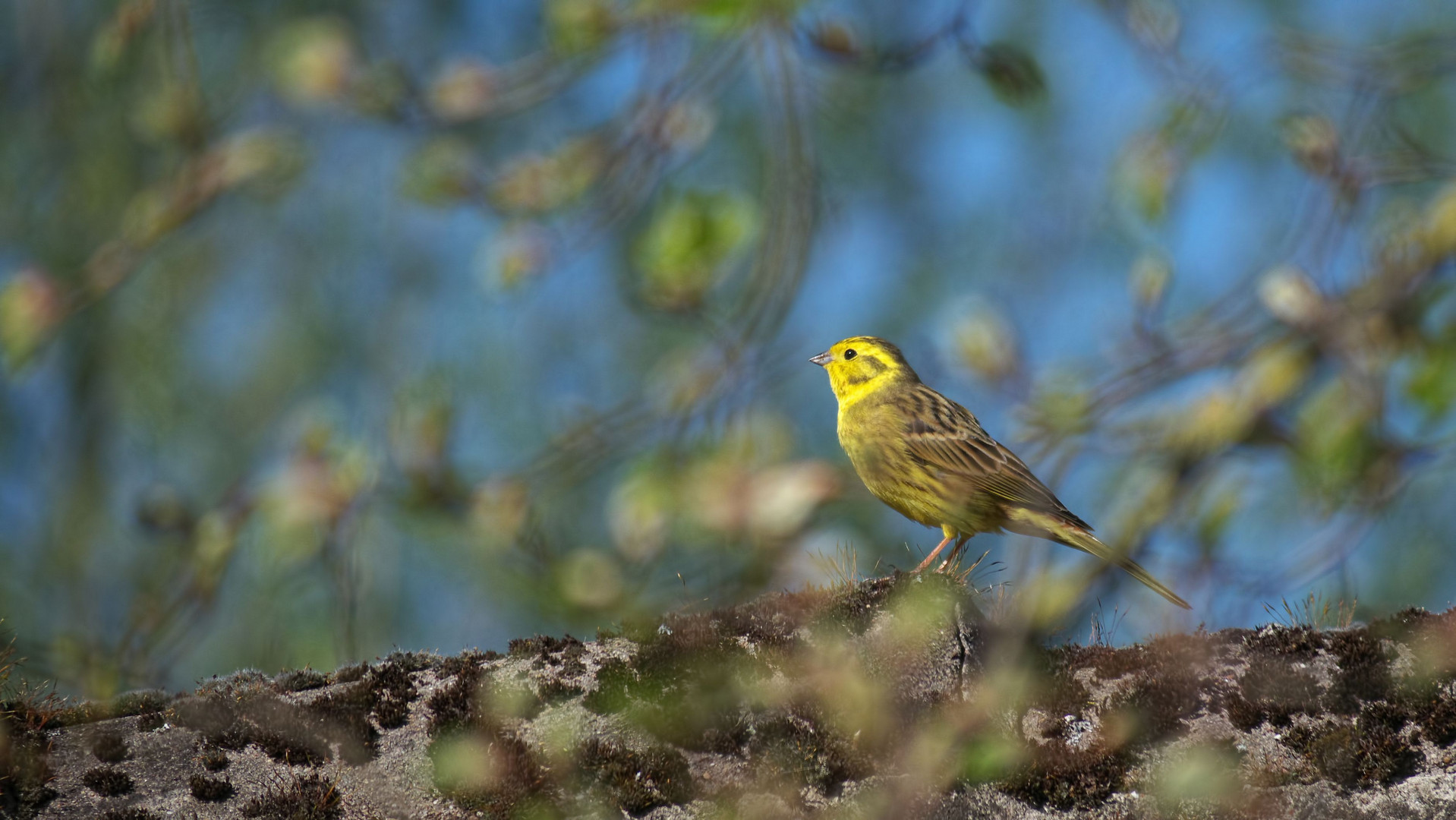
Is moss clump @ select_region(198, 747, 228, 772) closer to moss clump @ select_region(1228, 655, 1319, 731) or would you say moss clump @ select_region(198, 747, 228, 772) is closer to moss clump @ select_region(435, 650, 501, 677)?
moss clump @ select_region(435, 650, 501, 677)

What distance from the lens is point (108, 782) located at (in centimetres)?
666

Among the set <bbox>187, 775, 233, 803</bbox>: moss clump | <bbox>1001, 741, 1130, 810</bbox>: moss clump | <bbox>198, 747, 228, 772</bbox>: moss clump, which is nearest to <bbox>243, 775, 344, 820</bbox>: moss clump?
<bbox>187, 775, 233, 803</bbox>: moss clump

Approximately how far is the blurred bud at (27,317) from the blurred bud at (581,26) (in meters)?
1.45

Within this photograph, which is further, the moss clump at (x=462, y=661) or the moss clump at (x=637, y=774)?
the moss clump at (x=462, y=661)

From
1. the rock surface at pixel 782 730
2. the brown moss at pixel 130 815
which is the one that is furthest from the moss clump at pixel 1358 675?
the brown moss at pixel 130 815

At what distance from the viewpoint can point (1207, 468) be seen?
206cm

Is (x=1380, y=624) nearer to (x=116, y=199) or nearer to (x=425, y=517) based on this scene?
(x=425, y=517)

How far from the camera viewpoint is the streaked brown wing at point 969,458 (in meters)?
7.76

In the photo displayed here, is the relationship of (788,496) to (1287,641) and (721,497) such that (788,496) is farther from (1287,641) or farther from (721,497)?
(1287,641)

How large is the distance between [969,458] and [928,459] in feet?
1.15

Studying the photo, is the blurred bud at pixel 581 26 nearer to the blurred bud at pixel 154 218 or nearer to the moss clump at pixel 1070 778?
the blurred bud at pixel 154 218

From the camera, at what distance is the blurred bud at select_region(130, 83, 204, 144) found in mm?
3463

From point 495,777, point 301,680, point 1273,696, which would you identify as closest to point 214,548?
point 495,777

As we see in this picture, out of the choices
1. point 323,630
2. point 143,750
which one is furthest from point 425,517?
point 143,750
